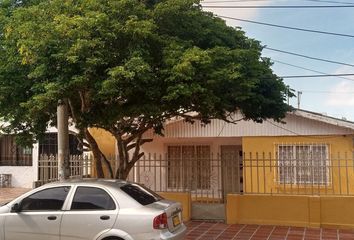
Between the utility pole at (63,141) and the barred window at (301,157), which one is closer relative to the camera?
the utility pole at (63,141)

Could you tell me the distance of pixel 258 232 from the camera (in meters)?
10.6

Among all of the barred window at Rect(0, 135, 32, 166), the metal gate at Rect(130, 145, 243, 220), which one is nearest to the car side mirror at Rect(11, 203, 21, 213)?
the metal gate at Rect(130, 145, 243, 220)

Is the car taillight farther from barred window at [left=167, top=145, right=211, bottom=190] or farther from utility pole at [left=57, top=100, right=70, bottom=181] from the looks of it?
barred window at [left=167, top=145, right=211, bottom=190]

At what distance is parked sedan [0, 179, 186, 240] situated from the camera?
6.99 metres

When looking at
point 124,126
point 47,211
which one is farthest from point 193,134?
point 47,211

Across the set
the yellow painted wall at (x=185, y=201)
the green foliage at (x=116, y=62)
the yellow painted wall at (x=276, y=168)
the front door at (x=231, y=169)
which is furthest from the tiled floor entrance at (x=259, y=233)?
the yellow painted wall at (x=276, y=168)

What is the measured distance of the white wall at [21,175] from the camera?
2261 cm

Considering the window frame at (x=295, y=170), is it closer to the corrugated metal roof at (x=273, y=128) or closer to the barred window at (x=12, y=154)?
the corrugated metal roof at (x=273, y=128)

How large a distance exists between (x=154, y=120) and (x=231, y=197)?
321 centimetres

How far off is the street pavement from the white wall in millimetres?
13350

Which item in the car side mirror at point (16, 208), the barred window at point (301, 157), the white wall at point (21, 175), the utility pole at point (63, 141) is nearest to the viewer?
the car side mirror at point (16, 208)

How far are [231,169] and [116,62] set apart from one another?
6887 mm

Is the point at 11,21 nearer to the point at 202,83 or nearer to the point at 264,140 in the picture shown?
the point at 202,83

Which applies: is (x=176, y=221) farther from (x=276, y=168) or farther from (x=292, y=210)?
(x=276, y=168)
